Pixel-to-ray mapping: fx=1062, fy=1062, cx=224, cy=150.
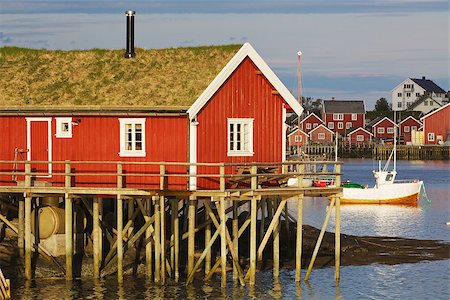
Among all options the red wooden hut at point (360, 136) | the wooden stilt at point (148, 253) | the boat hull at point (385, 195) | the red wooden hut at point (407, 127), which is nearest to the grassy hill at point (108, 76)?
the wooden stilt at point (148, 253)

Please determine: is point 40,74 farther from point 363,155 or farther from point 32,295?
point 363,155

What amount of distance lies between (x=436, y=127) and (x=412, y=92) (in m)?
41.9

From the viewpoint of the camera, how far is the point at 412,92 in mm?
193500

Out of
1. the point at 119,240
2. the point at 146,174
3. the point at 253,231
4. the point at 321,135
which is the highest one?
the point at 321,135

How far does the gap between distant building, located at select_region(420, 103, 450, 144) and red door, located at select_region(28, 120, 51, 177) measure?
118 meters

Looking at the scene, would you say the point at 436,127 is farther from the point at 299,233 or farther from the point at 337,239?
the point at 299,233

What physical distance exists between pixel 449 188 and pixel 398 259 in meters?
51.8

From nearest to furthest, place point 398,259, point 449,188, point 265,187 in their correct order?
point 265,187
point 398,259
point 449,188

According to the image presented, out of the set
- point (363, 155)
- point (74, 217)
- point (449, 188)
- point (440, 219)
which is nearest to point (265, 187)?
point (74, 217)

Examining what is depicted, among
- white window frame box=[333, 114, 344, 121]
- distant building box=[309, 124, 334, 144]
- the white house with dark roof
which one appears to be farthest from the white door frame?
the white house with dark roof

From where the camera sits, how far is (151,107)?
118 feet

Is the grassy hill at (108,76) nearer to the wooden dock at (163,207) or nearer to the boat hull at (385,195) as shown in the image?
the wooden dock at (163,207)

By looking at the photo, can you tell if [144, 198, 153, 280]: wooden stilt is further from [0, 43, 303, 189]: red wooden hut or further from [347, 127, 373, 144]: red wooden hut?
[347, 127, 373, 144]: red wooden hut

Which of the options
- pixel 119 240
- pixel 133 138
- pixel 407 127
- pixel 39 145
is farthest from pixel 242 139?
pixel 407 127
